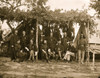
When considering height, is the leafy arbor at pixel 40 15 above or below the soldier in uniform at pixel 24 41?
above

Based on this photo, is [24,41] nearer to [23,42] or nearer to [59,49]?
[23,42]

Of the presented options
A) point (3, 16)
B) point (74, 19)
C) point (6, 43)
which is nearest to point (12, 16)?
point (3, 16)

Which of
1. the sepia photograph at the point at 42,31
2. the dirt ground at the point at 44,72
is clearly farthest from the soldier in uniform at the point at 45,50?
the dirt ground at the point at 44,72

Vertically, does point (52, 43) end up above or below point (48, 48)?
above

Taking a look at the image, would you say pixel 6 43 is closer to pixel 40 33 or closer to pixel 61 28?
pixel 40 33

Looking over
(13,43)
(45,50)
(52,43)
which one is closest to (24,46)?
(13,43)

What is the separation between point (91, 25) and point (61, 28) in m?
2.33

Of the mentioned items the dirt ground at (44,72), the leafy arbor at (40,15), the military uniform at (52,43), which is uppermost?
the leafy arbor at (40,15)

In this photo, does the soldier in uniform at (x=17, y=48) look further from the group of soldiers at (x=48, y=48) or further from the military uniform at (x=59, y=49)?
the military uniform at (x=59, y=49)

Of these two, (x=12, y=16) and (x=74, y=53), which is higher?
(x=12, y=16)

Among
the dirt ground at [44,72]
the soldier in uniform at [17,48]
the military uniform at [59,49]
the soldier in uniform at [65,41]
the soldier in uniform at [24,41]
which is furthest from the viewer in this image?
the military uniform at [59,49]

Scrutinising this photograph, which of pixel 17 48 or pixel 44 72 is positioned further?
pixel 17 48

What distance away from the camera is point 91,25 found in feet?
52.0

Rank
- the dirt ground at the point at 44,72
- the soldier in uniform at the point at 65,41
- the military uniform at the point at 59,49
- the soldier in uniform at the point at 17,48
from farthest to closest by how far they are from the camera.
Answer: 1. the military uniform at the point at 59,49
2. the soldier in uniform at the point at 65,41
3. the soldier in uniform at the point at 17,48
4. the dirt ground at the point at 44,72
